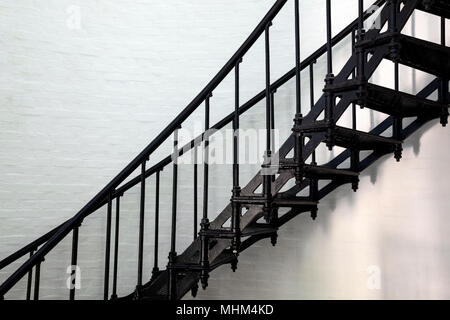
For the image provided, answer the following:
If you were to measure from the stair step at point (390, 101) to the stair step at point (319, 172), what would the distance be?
0.42 m

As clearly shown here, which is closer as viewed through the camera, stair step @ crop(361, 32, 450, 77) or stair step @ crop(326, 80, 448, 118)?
stair step @ crop(361, 32, 450, 77)

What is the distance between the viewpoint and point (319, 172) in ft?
8.91

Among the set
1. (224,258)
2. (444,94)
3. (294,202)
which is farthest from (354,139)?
(224,258)

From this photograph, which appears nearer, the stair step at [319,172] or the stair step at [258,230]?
the stair step at [319,172]

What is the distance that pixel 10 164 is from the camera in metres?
3.70

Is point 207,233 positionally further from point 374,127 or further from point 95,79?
point 95,79

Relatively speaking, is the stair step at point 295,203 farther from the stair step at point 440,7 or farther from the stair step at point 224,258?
the stair step at point 440,7

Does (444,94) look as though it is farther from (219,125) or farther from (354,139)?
(219,125)

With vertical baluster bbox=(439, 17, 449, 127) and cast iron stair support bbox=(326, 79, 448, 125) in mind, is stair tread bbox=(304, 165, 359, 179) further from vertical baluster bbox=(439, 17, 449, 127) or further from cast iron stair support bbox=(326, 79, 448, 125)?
vertical baluster bbox=(439, 17, 449, 127)

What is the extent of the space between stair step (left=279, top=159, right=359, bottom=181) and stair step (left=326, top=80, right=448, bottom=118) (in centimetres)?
A: 42

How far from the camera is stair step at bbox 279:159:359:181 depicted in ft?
8.37

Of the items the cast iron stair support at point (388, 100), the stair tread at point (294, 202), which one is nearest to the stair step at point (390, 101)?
the cast iron stair support at point (388, 100)

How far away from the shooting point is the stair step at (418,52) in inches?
89.3

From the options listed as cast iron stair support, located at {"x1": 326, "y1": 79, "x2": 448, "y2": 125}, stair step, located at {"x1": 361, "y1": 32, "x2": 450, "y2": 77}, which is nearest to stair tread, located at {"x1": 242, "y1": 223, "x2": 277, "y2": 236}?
cast iron stair support, located at {"x1": 326, "y1": 79, "x2": 448, "y2": 125}
